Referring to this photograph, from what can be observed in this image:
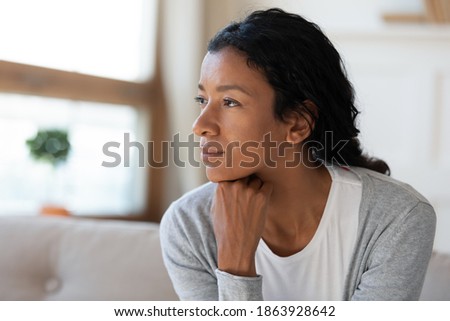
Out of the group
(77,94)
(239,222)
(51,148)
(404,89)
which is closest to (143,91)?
(77,94)

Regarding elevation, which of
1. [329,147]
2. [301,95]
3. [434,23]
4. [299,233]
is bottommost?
[299,233]

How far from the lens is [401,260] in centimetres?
130

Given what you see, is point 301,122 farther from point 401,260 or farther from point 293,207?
point 401,260

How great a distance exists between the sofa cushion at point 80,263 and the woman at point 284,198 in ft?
0.56

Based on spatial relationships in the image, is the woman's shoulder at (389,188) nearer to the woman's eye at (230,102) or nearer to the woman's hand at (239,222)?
the woman's hand at (239,222)

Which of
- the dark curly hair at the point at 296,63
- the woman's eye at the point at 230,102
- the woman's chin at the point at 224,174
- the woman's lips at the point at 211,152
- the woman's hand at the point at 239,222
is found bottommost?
the woman's hand at the point at 239,222

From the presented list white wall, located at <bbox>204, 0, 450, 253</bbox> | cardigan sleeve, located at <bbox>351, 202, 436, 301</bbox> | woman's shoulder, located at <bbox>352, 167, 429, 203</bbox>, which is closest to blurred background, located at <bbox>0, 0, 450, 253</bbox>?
white wall, located at <bbox>204, 0, 450, 253</bbox>

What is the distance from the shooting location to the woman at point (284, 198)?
51.8 inches

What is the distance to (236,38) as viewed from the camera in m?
1.35

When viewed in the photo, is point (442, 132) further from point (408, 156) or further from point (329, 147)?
point (329, 147)

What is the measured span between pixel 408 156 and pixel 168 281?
1.71 meters

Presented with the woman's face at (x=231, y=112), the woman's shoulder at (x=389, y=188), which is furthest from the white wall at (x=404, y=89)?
the woman's face at (x=231, y=112)
